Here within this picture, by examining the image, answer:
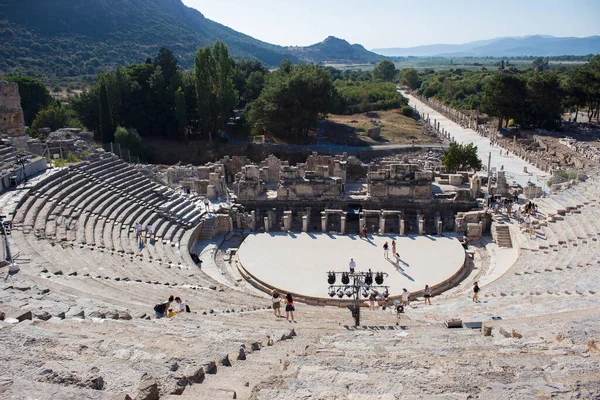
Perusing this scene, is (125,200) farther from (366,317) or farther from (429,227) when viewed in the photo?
(429,227)

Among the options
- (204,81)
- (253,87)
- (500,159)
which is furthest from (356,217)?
(253,87)

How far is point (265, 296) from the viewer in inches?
783

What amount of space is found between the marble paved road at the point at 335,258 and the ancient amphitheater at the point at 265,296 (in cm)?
17

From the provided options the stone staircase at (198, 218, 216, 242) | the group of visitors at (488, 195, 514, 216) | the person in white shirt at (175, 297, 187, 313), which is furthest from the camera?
the group of visitors at (488, 195, 514, 216)

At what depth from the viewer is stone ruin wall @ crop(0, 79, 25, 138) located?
89.6ft

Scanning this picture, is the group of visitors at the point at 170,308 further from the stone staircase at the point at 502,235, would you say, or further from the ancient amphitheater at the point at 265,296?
the stone staircase at the point at 502,235

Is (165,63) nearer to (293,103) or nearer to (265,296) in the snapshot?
(293,103)

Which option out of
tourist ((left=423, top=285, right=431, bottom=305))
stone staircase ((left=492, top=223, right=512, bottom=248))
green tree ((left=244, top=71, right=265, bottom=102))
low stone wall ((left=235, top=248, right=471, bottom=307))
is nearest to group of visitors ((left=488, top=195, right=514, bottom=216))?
stone staircase ((left=492, top=223, right=512, bottom=248))

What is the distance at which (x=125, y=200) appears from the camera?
24297mm

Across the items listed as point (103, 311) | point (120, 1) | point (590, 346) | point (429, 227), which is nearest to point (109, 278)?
point (103, 311)

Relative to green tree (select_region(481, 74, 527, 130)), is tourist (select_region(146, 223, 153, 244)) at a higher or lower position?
lower

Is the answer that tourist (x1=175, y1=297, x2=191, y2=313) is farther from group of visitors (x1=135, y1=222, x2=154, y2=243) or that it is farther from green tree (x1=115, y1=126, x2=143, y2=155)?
green tree (x1=115, y1=126, x2=143, y2=155)

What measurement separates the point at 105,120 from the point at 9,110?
1665 centimetres

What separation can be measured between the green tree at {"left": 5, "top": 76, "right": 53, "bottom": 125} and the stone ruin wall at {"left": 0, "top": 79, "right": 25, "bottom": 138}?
2047cm
